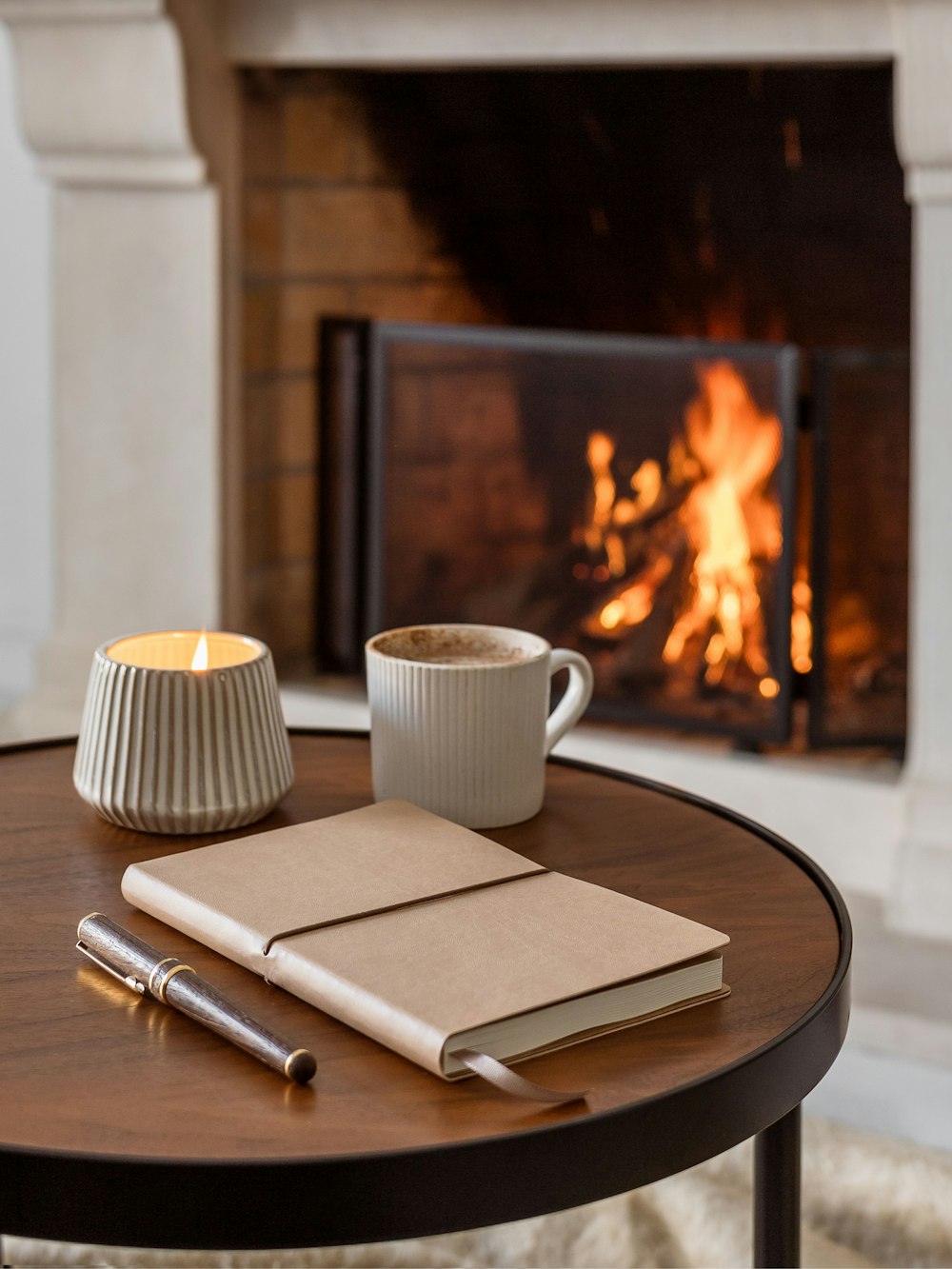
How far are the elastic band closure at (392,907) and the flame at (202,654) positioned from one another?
0.81 ft

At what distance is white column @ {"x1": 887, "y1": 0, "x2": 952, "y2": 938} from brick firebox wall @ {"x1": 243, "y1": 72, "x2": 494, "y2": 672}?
2.43 feet

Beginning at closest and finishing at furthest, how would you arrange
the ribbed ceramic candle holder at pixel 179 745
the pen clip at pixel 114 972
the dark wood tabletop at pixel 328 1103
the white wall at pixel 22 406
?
the dark wood tabletop at pixel 328 1103, the pen clip at pixel 114 972, the ribbed ceramic candle holder at pixel 179 745, the white wall at pixel 22 406

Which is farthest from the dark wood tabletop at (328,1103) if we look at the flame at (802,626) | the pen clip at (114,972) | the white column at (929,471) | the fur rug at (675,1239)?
the flame at (802,626)

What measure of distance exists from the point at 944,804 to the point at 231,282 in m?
1.08

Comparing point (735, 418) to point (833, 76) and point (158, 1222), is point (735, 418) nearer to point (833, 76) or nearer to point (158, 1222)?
point (833, 76)

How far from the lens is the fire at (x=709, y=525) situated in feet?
6.12

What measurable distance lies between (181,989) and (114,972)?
0.05m

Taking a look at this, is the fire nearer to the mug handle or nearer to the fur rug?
the fur rug

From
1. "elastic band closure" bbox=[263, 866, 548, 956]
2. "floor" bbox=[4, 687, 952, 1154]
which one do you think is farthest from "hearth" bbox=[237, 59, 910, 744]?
"elastic band closure" bbox=[263, 866, 548, 956]

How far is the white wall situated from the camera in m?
2.26

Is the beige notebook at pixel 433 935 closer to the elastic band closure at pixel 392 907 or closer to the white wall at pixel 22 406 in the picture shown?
the elastic band closure at pixel 392 907

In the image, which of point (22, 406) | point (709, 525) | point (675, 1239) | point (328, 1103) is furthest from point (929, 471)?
point (22, 406)

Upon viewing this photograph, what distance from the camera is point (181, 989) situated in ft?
2.17

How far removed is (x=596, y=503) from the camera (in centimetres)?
196
